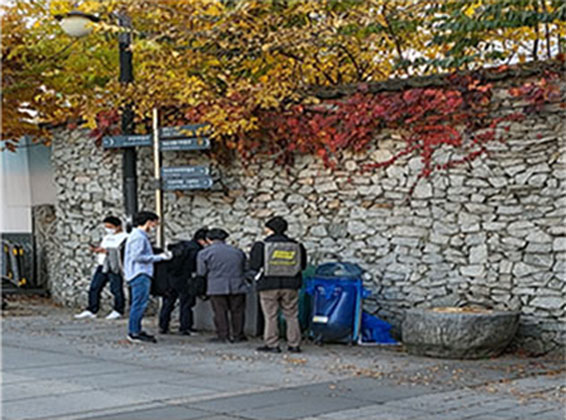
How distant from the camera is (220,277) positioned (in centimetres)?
1279

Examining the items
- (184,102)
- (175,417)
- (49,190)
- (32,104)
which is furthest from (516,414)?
(32,104)

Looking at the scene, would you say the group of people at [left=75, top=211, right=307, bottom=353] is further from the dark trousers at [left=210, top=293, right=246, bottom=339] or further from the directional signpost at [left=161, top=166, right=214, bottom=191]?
the directional signpost at [left=161, top=166, right=214, bottom=191]

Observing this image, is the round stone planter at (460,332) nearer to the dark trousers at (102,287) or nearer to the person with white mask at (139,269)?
the person with white mask at (139,269)

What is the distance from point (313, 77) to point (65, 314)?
552 cm

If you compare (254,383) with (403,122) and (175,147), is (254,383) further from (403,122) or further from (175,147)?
(175,147)

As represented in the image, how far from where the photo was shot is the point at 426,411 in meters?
8.32

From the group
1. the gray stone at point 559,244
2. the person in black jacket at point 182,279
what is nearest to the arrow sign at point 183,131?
the person in black jacket at point 182,279

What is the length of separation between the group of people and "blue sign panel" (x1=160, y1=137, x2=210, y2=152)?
146 centimetres

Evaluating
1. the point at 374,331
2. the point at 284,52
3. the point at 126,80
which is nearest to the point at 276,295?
the point at 374,331

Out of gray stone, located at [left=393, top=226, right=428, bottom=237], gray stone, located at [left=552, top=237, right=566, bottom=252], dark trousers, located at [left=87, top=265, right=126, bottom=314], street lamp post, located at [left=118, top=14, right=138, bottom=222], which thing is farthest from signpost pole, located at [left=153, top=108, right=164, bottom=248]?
gray stone, located at [left=552, top=237, right=566, bottom=252]

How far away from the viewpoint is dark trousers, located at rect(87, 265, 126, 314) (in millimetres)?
15773

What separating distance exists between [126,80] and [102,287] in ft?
11.3

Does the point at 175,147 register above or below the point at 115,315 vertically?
above

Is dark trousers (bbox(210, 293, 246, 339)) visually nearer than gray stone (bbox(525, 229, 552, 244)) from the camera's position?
No
